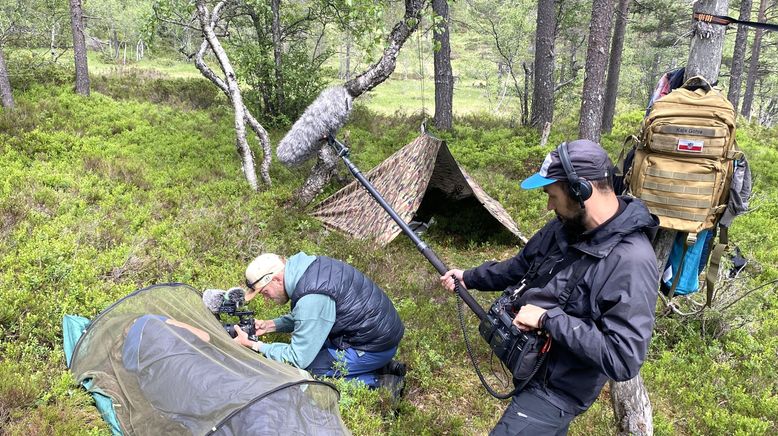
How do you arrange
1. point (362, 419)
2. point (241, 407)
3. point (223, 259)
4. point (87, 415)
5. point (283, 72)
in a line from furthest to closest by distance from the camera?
point (283, 72) → point (223, 259) → point (362, 419) → point (87, 415) → point (241, 407)

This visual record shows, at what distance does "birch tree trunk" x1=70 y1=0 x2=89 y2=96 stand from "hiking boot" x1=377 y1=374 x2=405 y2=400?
11626mm

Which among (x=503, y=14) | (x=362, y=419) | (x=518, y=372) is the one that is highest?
(x=503, y=14)

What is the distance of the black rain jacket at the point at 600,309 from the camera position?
2350 millimetres

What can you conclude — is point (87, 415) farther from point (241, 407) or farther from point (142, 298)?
point (241, 407)

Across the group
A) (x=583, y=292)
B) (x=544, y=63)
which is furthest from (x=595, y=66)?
(x=583, y=292)

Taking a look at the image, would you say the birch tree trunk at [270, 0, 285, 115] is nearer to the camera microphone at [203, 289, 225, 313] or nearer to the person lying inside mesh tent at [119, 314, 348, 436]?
the camera microphone at [203, 289, 225, 313]

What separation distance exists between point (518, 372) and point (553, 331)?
409 millimetres

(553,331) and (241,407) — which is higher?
(553,331)

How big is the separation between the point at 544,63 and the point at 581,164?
11793 mm

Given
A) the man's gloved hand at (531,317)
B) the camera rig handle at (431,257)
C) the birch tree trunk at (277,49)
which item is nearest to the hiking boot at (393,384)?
the camera rig handle at (431,257)

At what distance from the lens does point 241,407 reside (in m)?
2.69

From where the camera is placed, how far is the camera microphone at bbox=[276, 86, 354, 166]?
591 cm

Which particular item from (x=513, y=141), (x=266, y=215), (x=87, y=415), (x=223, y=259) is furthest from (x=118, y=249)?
(x=513, y=141)

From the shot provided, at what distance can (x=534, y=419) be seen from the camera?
9.20ft
